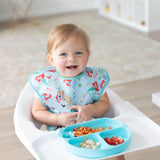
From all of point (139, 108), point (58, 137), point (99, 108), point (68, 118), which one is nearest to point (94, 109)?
point (99, 108)

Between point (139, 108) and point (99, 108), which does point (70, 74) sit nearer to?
point (99, 108)

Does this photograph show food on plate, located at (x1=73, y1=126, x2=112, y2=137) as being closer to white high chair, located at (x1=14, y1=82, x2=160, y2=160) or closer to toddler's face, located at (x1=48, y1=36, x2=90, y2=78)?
white high chair, located at (x1=14, y1=82, x2=160, y2=160)

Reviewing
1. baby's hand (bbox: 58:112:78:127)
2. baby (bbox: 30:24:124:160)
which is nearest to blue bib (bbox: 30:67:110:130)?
baby (bbox: 30:24:124:160)

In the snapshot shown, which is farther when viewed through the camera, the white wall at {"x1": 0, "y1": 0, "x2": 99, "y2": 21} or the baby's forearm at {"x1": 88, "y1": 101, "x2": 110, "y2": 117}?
the white wall at {"x1": 0, "y1": 0, "x2": 99, "y2": 21}

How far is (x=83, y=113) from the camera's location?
127 cm

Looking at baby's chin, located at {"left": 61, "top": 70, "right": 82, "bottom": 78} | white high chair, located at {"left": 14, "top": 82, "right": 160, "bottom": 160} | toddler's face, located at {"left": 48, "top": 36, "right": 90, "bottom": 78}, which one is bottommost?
white high chair, located at {"left": 14, "top": 82, "right": 160, "bottom": 160}

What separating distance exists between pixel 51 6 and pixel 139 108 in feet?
13.1

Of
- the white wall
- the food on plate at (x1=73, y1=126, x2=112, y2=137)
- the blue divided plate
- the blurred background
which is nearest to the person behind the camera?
the blue divided plate

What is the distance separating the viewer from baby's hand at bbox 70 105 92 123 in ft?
4.12

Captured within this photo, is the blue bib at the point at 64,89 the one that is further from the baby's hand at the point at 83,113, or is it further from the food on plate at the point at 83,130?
the food on plate at the point at 83,130

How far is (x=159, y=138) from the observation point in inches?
42.2

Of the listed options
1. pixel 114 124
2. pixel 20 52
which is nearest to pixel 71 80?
pixel 114 124

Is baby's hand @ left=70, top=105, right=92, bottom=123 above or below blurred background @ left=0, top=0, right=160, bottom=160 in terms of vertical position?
above

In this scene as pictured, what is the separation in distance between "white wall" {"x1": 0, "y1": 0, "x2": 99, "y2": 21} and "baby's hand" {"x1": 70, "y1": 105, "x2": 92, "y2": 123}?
465 centimetres
